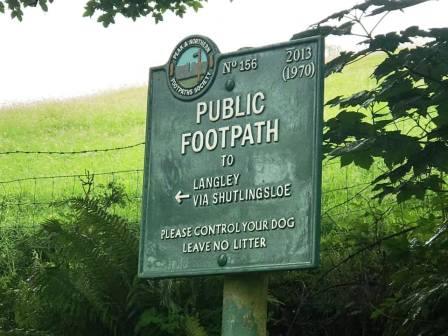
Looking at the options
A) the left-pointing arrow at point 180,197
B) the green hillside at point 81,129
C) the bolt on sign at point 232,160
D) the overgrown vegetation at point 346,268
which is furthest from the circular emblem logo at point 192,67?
the green hillside at point 81,129

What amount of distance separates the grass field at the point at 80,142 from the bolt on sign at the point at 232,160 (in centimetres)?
614

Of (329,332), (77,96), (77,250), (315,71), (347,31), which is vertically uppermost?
(77,96)

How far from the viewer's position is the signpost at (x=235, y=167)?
17.6ft

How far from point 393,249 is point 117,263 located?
1.83 meters

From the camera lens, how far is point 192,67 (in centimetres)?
600

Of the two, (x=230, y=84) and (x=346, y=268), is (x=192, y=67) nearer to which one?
(x=230, y=84)

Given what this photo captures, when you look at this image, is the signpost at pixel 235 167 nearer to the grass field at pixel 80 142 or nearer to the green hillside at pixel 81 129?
the grass field at pixel 80 142

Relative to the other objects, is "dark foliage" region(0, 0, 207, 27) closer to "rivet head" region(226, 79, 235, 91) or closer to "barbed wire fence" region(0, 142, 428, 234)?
"barbed wire fence" region(0, 142, 428, 234)

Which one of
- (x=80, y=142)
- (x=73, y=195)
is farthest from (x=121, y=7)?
(x=80, y=142)

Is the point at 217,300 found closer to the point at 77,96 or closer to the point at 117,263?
the point at 117,263

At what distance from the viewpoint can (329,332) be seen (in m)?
7.53

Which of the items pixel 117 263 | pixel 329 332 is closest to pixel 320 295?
Result: pixel 329 332

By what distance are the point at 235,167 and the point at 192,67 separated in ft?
2.26

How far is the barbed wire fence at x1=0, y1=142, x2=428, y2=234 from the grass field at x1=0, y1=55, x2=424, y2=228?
0.06 feet
